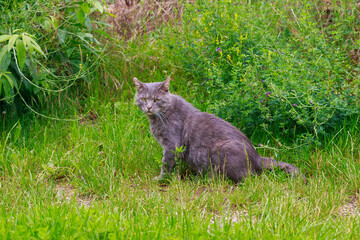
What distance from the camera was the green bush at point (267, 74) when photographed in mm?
4164

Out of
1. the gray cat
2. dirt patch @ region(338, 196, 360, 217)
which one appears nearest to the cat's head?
the gray cat

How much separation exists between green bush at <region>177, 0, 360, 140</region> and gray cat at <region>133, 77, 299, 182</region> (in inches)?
15.0

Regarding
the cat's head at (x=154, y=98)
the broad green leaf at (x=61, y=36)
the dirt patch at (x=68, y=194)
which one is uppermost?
the broad green leaf at (x=61, y=36)

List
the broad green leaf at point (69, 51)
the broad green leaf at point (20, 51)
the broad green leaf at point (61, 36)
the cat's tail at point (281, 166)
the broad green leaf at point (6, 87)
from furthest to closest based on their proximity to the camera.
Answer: the broad green leaf at point (69, 51) < the broad green leaf at point (61, 36) < the broad green leaf at point (6, 87) < the cat's tail at point (281, 166) < the broad green leaf at point (20, 51)

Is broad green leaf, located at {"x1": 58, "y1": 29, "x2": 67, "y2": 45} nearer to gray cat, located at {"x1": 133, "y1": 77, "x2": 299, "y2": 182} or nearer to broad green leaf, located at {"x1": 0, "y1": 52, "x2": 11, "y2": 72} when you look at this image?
broad green leaf, located at {"x1": 0, "y1": 52, "x2": 11, "y2": 72}

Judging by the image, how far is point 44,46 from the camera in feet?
16.5

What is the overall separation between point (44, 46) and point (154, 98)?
1748mm

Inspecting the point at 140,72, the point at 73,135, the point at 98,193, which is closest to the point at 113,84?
the point at 140,72

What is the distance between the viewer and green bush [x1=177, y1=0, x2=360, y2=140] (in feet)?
13.7

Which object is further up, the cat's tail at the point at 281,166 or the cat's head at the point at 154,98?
the cat's head at the point at 154,98

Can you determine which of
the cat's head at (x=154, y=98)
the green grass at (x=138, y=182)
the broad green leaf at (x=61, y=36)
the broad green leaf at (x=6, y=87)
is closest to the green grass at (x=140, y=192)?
the green grass at (x=138, y=182)

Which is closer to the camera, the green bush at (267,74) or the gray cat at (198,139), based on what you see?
the gray cat at (198,139)

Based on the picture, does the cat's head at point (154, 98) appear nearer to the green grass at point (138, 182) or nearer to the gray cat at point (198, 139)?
the gray cat at point (198, 139)

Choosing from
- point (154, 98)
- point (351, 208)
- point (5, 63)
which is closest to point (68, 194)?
point (154, 98)
